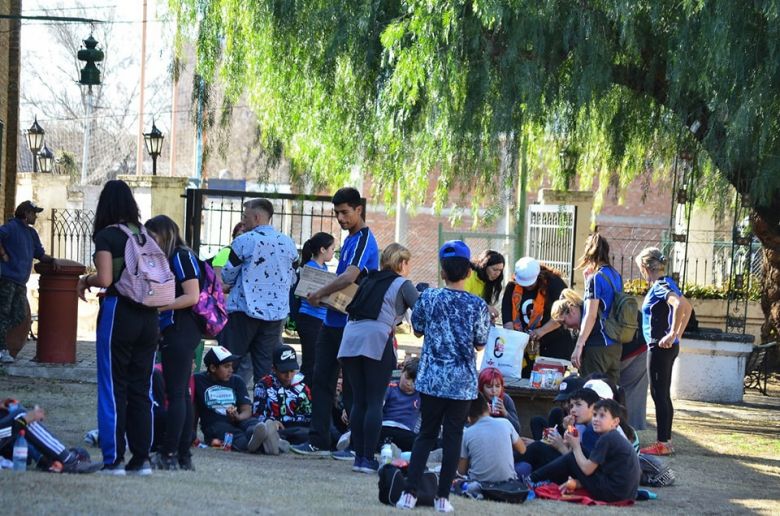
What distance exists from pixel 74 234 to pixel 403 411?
1966 centimetres

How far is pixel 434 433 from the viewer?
7094 mm

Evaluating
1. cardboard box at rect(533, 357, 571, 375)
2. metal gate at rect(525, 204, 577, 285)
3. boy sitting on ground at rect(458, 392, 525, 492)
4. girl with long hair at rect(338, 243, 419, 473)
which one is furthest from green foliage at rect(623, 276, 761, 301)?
boy sitting on ground at rect(458, 392, 525, 492)

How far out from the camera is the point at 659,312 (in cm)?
1089

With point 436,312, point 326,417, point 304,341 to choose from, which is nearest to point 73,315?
point 304,341

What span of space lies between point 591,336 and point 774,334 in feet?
25.8

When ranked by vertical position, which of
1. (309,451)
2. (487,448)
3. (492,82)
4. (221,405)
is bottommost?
(309,451)

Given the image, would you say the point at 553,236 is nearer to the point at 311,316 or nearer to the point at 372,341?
the point at 311,316

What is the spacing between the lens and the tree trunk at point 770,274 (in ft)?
46.2

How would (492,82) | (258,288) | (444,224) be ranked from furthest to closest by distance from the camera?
(444,224), (492,82), (258,288)

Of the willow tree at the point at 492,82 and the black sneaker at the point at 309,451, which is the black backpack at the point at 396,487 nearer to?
the black sneaker at the point at 309,451

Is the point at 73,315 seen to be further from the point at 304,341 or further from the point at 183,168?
the point at 183,168

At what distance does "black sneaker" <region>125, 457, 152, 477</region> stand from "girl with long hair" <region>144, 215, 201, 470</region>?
0.35 meters

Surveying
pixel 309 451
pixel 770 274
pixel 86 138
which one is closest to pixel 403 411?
pixel 309 451

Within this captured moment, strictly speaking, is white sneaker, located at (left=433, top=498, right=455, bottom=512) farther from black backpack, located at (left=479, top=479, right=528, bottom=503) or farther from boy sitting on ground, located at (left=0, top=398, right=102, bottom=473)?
boy sitting on ground, located at (left=0, top=398, right=102, bottom=473)
